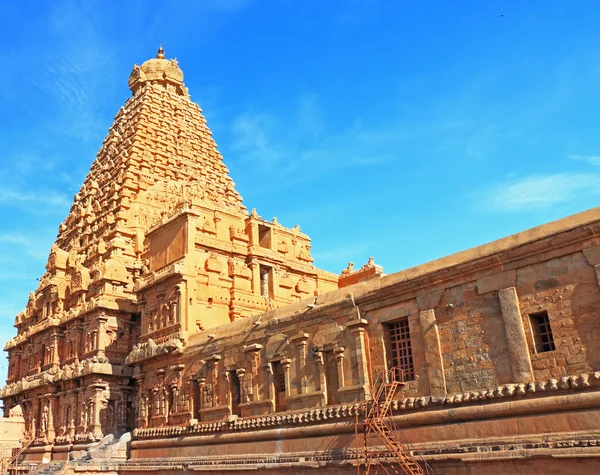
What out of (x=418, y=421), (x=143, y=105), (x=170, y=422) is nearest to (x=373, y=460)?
(x=418, y=421)

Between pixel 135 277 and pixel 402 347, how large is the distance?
2328cm

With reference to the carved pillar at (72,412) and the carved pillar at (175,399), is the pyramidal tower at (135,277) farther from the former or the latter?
the carved pillar at (175,399)

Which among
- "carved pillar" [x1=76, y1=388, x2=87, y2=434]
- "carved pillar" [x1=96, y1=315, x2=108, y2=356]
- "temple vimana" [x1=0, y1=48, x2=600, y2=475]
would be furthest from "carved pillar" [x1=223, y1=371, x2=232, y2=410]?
"carved pillar" [x1=76, y1=388, x2=87, y2=434]

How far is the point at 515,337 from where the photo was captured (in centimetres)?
1602

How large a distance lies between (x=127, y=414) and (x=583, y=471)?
25.8 metres

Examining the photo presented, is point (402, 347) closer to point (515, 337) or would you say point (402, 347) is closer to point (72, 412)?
point (515, 337)

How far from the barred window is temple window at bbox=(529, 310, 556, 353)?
13.1ft

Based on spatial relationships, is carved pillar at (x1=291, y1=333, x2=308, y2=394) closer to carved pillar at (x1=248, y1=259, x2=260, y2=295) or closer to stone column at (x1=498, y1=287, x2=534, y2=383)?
stone column at (x1=498, y1=287, x2=534, y2=383)

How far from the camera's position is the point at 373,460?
18.0 meters

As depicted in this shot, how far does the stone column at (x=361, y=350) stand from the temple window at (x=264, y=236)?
58.4 ft

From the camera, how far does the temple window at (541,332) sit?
15672 mm

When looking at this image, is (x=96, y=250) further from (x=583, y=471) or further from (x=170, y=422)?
(x=583, y=471)

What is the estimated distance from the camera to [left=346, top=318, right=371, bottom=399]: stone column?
19.3 meters

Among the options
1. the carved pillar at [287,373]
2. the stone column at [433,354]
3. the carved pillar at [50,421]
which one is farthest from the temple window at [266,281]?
the stone column at [433,354]
